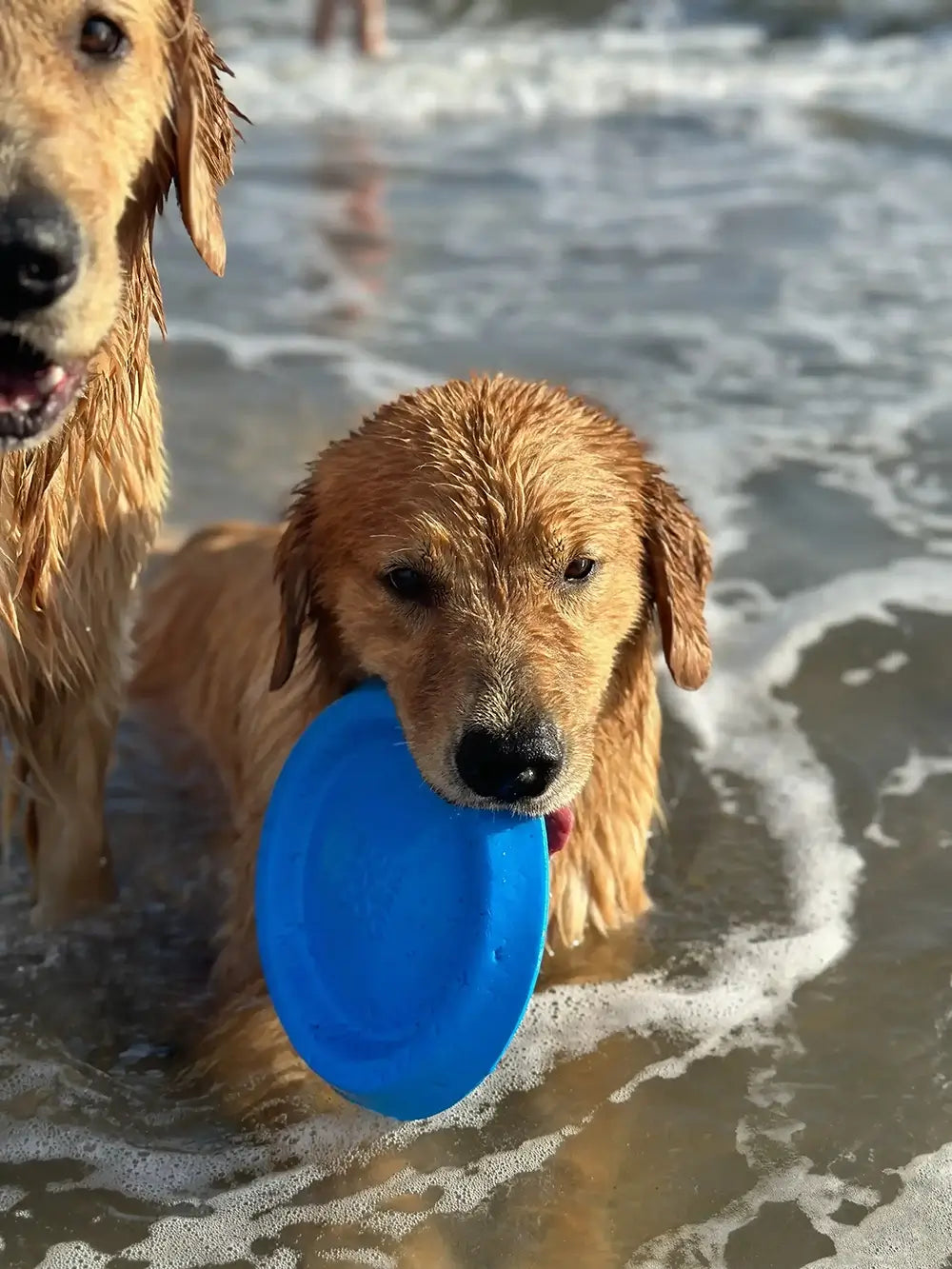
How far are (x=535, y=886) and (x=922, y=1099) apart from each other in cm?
102

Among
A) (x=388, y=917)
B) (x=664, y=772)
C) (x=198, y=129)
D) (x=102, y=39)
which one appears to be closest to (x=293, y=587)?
(x=388, y=917)

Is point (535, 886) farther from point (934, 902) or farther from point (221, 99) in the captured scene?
point (221, 99)

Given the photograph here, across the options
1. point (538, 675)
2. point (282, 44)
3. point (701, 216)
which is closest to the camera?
point (538, 675)

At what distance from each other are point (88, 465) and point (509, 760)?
3.87 feet

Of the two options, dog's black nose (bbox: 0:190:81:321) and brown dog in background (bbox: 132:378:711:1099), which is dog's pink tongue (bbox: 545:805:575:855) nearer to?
brown dog in background (bbox: 132:378:711:1099)

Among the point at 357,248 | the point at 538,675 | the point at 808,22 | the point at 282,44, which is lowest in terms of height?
the point at 538,675

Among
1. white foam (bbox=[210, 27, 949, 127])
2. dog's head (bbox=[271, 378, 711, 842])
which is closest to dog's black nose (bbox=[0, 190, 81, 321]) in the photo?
dog's head (bbox=[271, 378, 711, 842])

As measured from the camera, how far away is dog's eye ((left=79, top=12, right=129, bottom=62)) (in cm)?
300

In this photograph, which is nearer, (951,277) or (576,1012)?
(576,1012)

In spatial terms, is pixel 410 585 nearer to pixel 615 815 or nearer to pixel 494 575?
pixel 494 575

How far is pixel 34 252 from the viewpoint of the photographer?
270 cm

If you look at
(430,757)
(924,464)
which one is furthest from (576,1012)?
(924,464)

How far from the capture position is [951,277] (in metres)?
8.48

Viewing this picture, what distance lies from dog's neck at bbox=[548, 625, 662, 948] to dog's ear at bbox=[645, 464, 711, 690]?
0.10 meters
